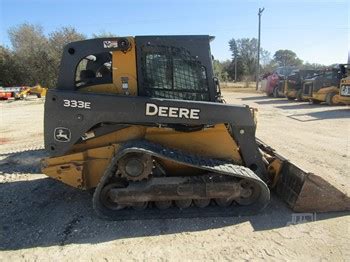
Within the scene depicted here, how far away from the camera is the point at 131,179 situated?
441 centimetres

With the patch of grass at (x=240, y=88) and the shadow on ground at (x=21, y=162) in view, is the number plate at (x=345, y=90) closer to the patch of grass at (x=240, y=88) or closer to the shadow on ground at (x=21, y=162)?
the shadow on ground at (x=21, y=162)

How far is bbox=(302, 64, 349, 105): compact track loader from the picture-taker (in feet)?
61.1

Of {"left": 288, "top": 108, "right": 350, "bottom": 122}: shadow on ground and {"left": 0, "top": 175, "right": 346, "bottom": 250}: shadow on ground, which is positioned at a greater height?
{"left": 0, "top": 175, "right": 346, "bottom": 250}: shadow on ground

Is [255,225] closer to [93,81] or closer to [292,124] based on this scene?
[93,81]

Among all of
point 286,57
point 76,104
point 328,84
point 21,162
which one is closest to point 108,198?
point 76,104

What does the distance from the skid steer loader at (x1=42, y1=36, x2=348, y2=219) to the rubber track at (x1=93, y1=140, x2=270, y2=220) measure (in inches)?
0.5

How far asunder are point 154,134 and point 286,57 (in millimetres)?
91504

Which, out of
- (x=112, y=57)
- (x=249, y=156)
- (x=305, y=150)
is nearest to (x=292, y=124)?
(x=305, y=150)

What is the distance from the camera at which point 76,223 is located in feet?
14.4

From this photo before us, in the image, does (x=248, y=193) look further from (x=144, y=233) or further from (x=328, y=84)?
(x=328, y=84)

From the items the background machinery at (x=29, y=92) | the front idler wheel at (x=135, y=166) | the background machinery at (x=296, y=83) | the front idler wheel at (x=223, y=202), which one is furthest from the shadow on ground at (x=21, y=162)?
the background machinery at (x=29, y=92)

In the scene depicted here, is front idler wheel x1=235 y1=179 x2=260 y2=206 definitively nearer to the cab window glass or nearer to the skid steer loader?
the skid steer loader

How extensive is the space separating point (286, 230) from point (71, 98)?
307cm

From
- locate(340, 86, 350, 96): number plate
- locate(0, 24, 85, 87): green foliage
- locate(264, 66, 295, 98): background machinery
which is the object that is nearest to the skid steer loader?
locate(340, 86, 350, 96): number plate
